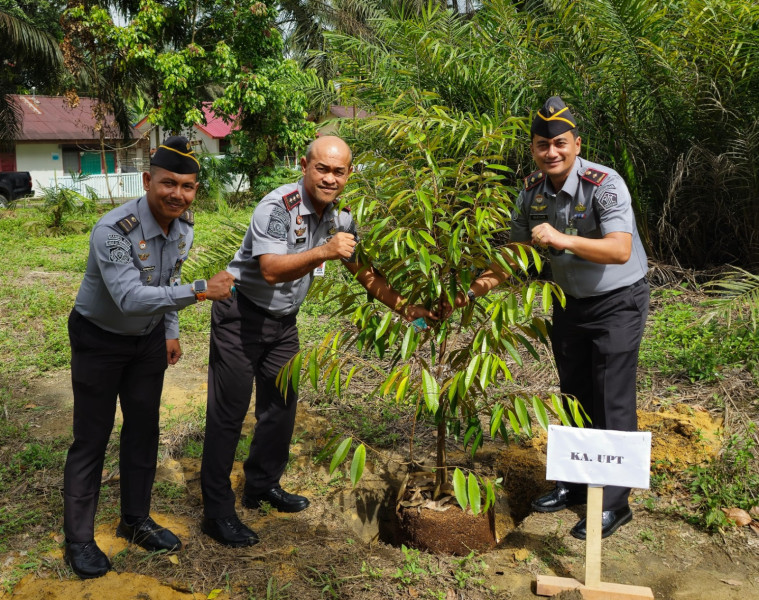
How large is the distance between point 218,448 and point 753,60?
15.9ft

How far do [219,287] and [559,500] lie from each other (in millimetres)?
2010

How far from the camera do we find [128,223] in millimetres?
2811

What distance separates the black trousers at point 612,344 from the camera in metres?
3.20

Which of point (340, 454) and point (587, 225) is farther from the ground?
point (587, 225)

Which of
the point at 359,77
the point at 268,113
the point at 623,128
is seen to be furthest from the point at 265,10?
the point at 623,128

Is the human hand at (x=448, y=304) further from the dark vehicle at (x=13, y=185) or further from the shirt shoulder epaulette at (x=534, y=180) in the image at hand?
the dark vehicle at (x=13, y=185)

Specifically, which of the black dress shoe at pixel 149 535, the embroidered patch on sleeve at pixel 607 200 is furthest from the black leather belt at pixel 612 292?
the black dress shoe at pixel 149 535

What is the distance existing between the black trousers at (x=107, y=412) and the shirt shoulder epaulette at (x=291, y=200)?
800mm

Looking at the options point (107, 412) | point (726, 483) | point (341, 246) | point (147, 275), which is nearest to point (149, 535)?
point (107, 412)

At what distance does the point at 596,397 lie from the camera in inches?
130

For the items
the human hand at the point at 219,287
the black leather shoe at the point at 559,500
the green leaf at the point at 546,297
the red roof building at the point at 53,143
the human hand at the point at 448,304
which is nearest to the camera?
the green leaf at the point at 546,297

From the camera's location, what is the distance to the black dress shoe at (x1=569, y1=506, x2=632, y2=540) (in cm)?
319

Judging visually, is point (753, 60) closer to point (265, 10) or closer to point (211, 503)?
point (211, 503)

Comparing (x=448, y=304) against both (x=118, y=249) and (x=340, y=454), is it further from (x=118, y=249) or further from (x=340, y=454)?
(x=118, y=249)
